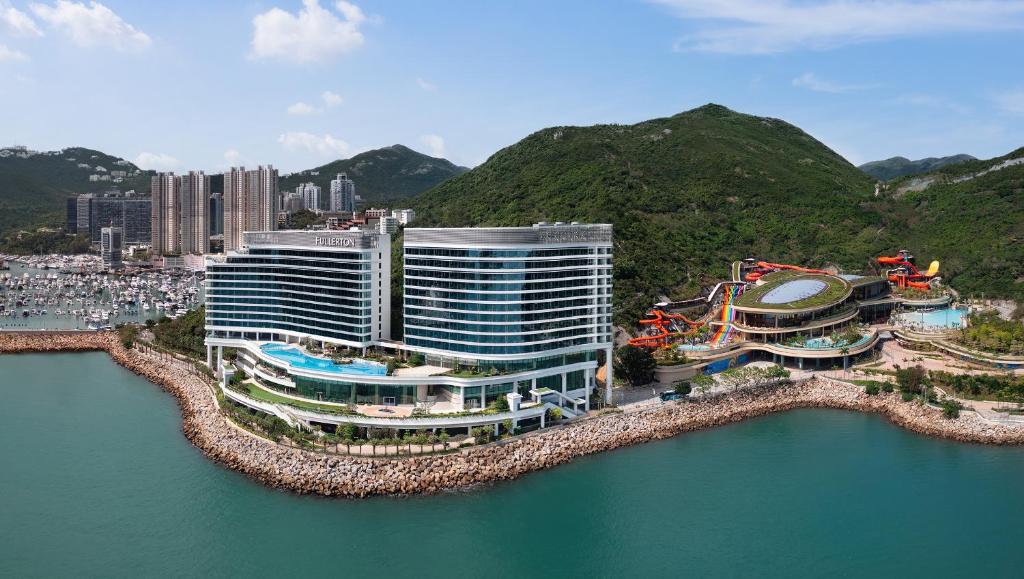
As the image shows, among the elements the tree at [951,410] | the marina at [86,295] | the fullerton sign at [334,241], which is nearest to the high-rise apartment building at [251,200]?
the marina at [86,295]

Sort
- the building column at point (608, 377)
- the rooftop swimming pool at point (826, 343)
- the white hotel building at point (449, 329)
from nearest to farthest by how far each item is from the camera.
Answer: the white hotel building at point (449, 329)
the building column at point (608, 377)
the rooftop swimming pool at point (826, 343)

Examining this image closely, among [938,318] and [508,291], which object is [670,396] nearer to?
[508,291]

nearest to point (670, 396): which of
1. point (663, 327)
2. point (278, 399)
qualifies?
point (663, 327)

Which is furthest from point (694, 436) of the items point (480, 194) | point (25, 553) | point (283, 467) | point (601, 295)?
point (480, 194)

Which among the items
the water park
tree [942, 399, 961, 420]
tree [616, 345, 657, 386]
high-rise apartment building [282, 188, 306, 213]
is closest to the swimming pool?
the water park

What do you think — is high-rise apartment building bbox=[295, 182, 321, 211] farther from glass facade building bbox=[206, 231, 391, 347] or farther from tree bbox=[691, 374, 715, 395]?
tree bbox=[691, 374, 715, 395]

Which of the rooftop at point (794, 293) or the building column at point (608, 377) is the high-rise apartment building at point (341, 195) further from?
the building column at point (608, 377)

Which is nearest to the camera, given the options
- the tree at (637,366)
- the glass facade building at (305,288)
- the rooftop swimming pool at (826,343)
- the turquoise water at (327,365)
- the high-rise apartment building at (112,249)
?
the turquoise water at (327,365)
